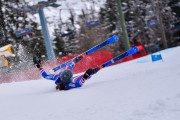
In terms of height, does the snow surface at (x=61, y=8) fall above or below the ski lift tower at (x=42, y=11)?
above

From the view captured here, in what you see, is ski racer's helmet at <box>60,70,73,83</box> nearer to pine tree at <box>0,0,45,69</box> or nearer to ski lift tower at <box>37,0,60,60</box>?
ski lift tower at <box>37,0,60,60</box>

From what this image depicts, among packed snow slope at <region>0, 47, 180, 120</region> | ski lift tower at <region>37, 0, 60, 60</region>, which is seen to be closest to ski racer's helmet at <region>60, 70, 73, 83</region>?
packed snow slope at <region>0, 47, 180, 120</region>

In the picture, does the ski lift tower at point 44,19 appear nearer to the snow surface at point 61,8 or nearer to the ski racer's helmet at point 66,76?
the snow surface at point 61,8

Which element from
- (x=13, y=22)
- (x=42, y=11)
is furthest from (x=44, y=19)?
(x=13, y=22)

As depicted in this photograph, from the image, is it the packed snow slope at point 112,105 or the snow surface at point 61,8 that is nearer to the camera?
the packed snow slope at point 112,105

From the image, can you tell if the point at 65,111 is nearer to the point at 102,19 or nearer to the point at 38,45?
the point at 38,45

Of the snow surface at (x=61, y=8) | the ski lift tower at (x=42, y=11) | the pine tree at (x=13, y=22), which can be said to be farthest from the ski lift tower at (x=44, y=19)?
the pine tree at (x=13, y=22)

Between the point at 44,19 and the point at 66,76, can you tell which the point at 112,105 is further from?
the point at 44,19

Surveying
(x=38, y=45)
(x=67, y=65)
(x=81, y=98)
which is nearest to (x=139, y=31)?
(x=38, y=45)

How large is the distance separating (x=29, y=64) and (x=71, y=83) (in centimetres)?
843

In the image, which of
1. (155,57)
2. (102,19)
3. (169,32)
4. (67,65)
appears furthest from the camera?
(102,19)

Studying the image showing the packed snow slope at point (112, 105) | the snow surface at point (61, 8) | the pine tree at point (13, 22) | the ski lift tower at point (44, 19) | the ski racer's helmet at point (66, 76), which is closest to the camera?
the packed snow slope at point (112, 105)

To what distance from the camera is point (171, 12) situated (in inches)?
1684

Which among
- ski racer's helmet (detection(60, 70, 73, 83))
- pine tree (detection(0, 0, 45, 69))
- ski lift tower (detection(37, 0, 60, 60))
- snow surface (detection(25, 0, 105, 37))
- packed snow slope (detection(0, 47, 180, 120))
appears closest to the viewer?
packed snow slope (detection(0, 47, 180, 120))
